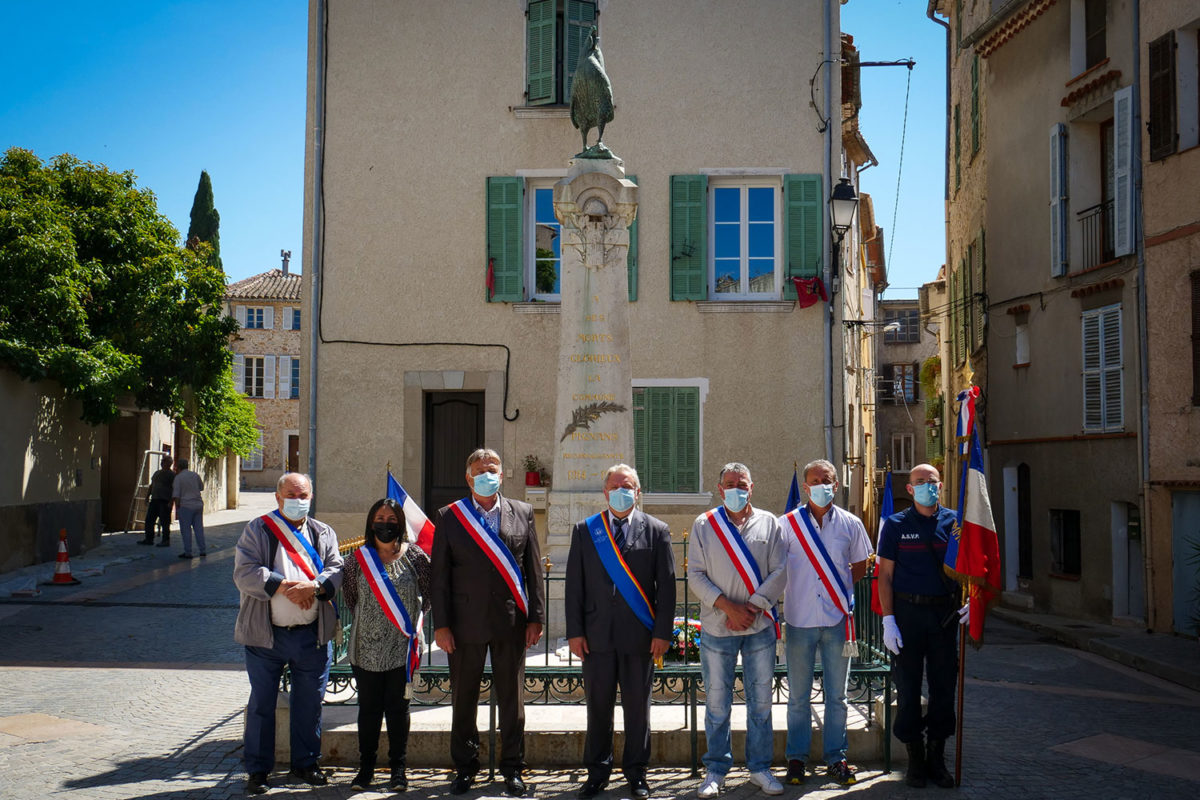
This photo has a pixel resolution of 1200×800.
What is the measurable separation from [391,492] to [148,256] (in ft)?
52.8

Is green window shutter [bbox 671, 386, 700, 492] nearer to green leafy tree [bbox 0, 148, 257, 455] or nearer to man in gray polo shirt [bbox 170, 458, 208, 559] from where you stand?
man in gray polo shirt [bbox 170, 458, 208, 559]

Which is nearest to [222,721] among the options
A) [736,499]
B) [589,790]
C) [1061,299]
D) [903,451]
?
[589,790]

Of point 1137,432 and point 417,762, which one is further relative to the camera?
point 1137,432

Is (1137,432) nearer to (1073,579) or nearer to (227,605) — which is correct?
(1073,579)

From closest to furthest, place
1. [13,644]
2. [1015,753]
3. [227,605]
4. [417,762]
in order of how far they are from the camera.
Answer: [417,762] → [1015,753] → [13,644] → [227,605]

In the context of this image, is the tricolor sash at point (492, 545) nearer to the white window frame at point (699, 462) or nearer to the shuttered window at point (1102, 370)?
the white window frame at point (699, 462)

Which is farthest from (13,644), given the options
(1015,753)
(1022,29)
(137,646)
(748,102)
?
(1022,29)

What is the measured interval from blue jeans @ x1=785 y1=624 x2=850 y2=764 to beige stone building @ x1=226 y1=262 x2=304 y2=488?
4906 cm

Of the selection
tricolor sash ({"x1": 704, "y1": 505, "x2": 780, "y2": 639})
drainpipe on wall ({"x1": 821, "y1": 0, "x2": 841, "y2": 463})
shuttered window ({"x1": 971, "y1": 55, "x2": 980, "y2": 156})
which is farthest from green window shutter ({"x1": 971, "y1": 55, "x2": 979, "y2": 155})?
tricolor sash ({"x1": 704, "y1": 505, "x2": 780, "y2": 639})

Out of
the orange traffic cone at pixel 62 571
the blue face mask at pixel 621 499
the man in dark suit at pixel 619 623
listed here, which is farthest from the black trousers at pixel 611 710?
the orange traffic cone at pixel 62 571

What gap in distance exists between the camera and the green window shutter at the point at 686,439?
607 inches

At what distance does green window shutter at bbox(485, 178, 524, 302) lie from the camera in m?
15.8

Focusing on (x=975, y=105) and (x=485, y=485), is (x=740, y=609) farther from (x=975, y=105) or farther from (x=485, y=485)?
(x=975, y=105)

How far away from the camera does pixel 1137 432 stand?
572 inches
